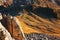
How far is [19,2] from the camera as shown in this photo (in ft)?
114

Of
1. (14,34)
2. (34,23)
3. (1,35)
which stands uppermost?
(1,35)

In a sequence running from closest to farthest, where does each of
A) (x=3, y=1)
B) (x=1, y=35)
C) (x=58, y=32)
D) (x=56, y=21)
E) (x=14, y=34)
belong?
1. (x=1, y=35)
2. (x=14, y=34)
3. (x=58, y=32)
4. (x=56, y=21)
5. (x=3, y=1)

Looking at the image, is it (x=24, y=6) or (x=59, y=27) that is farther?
(x=24, y=6)

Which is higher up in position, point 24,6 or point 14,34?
point 14,34

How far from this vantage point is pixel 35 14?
104ft

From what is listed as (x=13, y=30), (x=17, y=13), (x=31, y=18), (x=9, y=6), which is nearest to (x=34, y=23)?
(x=31, y=18)

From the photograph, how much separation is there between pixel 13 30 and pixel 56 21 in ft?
84.1

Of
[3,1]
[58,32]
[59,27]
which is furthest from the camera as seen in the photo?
[3,1]

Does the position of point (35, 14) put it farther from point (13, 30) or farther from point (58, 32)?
point (13, 30)

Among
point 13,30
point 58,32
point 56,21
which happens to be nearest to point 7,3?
point 56,21

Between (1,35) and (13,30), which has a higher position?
(1,35)

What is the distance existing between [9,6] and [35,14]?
462cm

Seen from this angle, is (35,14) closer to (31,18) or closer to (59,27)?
(31,18)

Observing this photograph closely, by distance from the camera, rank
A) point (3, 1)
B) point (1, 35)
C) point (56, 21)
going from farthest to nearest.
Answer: point (3, 1), point (56, 21), point (1, 35)
